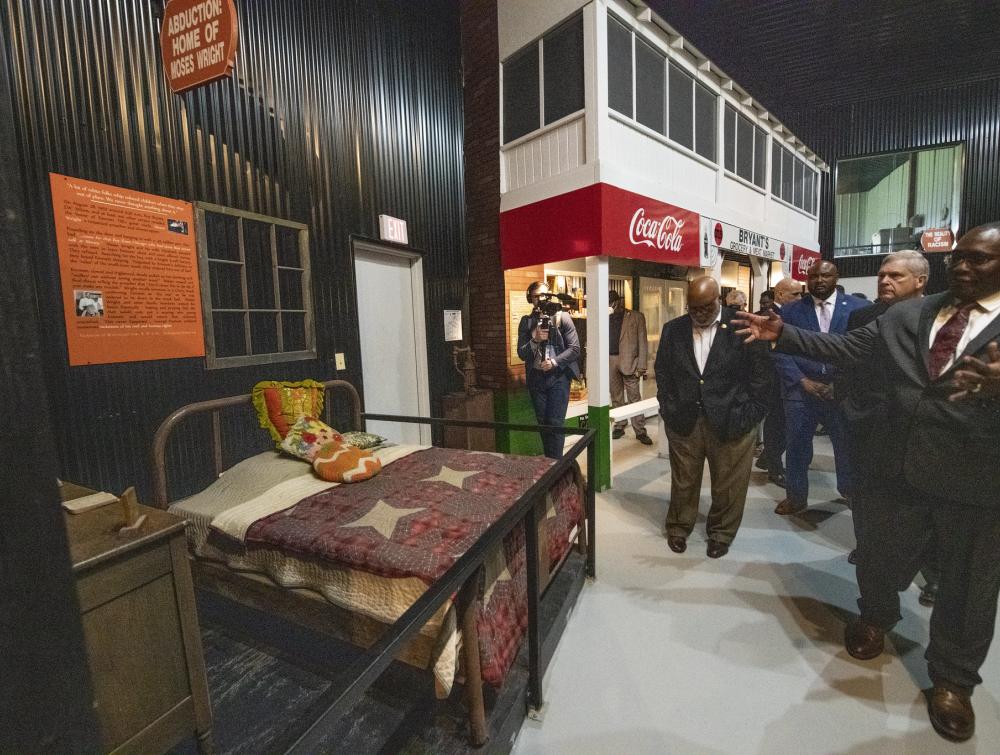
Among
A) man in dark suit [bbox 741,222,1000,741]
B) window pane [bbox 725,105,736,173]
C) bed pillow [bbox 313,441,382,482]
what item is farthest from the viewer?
window pane [bbox 725,105,736,173]

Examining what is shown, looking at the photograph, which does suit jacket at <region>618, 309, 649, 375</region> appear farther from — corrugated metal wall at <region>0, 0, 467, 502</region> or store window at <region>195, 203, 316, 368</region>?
store window at <region>195, 203, 316, 368</region>

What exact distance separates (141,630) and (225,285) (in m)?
2.95

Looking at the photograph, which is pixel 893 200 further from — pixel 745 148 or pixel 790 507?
pixel 790 507

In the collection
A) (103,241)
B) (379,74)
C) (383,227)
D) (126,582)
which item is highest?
(379,74)

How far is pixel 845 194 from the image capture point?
11.9m

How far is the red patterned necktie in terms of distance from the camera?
71.2 inches

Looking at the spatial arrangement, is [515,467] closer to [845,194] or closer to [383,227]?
[383,227]

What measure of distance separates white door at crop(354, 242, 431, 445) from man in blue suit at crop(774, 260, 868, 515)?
3736 millimetres

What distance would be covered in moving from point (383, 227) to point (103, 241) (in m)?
2.58

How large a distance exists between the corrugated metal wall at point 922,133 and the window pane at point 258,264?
12834mm

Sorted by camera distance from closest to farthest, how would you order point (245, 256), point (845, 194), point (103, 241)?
point (103, 241)
point (245, 256)
point (845, 194)

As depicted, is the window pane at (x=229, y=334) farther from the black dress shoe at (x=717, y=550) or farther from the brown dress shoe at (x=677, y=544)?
the black dress shoe at (x=717, y=550)

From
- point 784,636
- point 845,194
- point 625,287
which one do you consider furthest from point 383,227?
point 845,194

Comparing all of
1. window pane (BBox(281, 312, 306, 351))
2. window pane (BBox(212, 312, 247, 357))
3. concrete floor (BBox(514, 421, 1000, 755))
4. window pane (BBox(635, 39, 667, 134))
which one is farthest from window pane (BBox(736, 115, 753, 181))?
window pane (BBox(212, 312, 247, 357))
